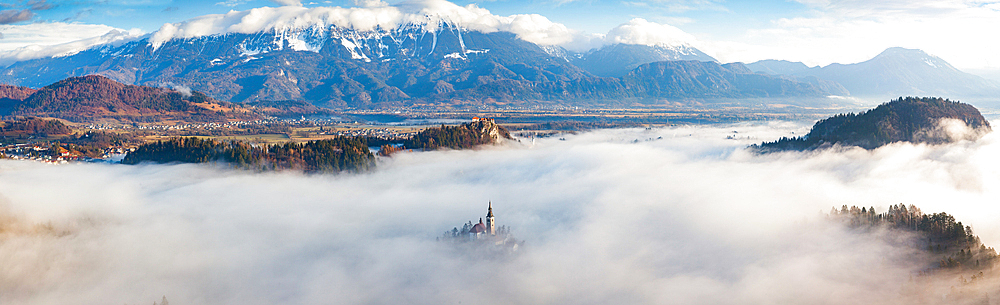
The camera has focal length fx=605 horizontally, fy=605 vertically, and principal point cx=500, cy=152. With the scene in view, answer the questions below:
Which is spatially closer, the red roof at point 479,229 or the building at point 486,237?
the building at point 486,237

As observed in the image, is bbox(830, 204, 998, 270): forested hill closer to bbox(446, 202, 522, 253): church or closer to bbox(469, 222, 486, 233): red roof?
bbox(446, 202, 522, 253): church

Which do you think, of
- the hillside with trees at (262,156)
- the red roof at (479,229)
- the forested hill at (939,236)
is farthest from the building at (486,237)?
the forested hill at (939,236)

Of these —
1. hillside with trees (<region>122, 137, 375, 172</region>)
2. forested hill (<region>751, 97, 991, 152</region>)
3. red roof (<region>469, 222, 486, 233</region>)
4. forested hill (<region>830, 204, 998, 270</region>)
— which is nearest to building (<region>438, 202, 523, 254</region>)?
red roof (<region>469, 222, 486, 233</region>)

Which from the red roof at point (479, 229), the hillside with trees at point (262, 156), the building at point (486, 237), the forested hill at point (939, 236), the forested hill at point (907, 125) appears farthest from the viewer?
the forested hill at point (907, 125)

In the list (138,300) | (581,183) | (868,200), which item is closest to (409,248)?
(138,300)

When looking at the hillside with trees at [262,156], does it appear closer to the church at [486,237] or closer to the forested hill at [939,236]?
the church at [486,237]

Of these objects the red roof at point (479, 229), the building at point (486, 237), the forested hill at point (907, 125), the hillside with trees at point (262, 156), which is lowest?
the building at point (486, 237)

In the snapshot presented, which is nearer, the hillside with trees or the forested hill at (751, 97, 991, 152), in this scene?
the hillside with trees
